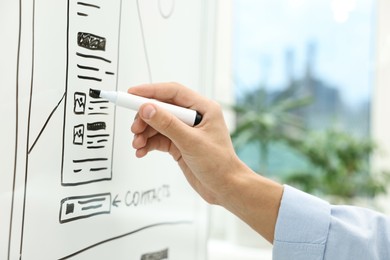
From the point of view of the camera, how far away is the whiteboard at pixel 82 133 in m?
0.47

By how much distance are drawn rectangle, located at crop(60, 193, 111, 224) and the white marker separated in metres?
0.11

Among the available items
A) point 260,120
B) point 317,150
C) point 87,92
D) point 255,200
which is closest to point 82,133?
point 87,92

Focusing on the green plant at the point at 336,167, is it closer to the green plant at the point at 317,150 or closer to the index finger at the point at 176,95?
the green plant at the point at 317,150

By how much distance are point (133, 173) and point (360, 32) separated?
1.66m

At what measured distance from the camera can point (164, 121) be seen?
1.85 ft

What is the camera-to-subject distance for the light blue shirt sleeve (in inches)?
26.4

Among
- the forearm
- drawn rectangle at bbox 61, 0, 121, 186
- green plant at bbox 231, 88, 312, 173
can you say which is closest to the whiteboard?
drawn rectangle at bbox 61, 0, 121, 186

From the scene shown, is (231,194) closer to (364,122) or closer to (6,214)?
(6,214)

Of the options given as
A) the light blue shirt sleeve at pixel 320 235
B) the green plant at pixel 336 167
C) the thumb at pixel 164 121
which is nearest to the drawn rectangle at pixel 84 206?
the thumb at pixel 164 121

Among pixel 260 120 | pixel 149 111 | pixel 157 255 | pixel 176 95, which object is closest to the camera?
pixel 149 111

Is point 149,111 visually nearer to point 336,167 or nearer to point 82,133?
point 82,133

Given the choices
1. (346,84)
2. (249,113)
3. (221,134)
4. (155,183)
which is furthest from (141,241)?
(346,84)

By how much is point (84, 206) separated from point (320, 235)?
289 mm

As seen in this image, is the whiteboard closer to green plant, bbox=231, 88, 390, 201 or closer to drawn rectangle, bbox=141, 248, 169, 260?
drawn rectangle, bbox=141, 248, 169, 260
